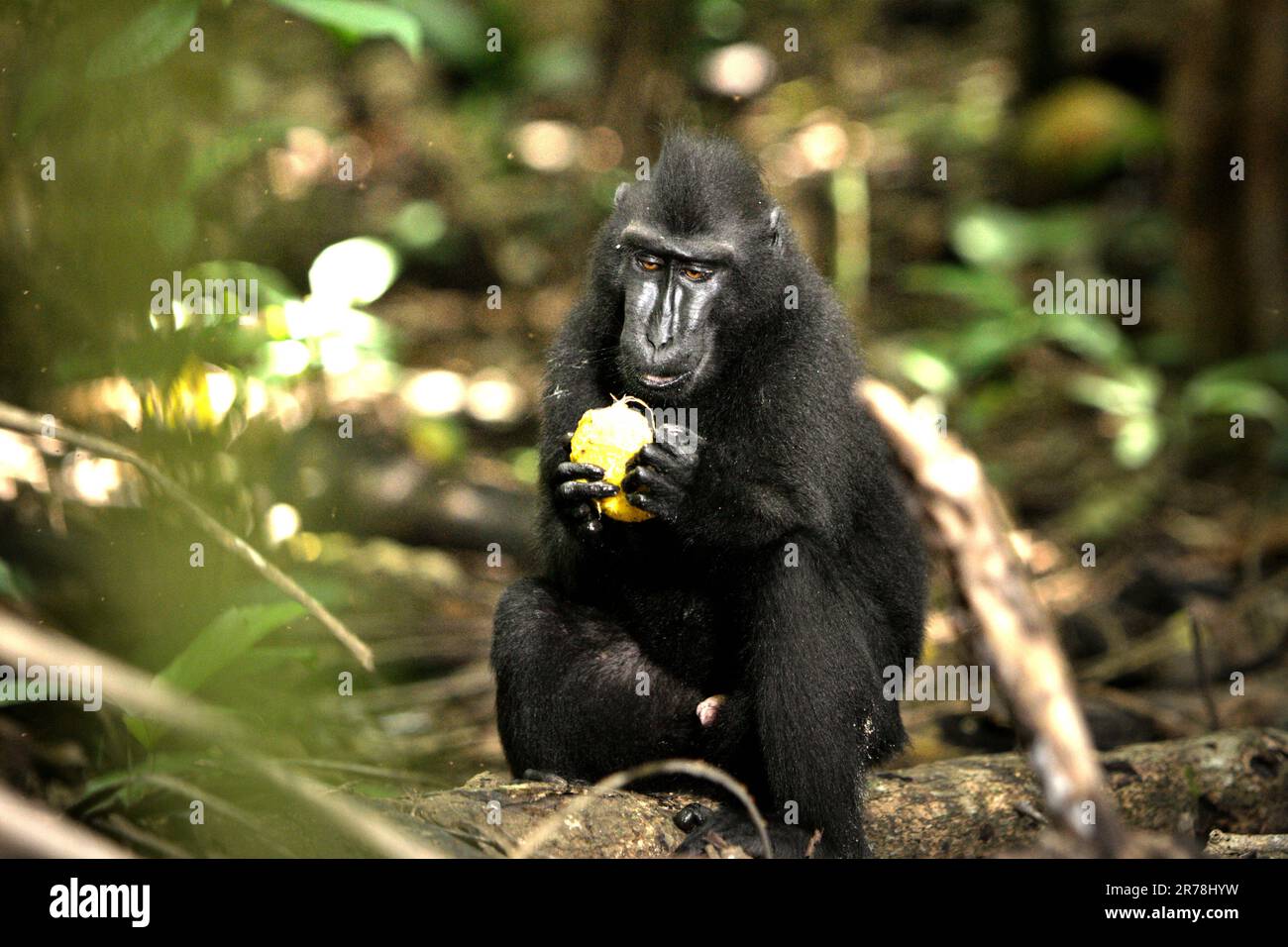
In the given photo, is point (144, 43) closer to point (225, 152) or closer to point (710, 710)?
point (225, 152)

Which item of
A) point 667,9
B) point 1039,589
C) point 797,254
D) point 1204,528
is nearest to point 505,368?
point 667,9

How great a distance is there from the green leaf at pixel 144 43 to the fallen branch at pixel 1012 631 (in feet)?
13.3

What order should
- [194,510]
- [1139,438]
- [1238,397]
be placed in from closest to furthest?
[194,510] < [1139,438] < [1238,397]

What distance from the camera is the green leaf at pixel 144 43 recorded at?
18.6 ft

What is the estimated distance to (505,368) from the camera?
14977 mm

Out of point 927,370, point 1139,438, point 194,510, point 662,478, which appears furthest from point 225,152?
point 1139,438

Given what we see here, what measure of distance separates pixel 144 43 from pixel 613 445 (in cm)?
266

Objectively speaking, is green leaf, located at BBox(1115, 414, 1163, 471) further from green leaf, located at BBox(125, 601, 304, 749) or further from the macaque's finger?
green leaf, located at BBox(125, 601, 304, 749)

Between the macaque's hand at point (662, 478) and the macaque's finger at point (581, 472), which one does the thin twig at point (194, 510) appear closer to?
the macaque's finger at point (581, 472)

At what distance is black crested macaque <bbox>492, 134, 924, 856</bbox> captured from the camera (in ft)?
18.6

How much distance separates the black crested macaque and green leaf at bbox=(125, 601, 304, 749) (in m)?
1.12

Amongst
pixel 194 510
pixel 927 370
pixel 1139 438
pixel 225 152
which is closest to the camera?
pixel 194 510

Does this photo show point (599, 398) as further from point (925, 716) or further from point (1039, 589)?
point (1039, 589)

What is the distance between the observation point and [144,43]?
567 cm
